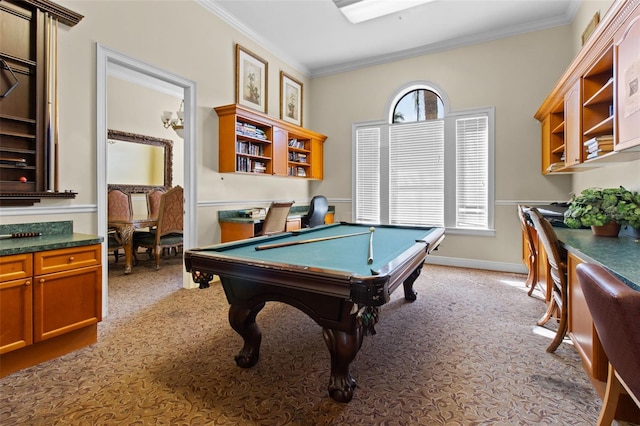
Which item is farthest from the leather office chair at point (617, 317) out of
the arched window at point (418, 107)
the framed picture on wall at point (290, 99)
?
the framed picture on wall at point (290, 99)

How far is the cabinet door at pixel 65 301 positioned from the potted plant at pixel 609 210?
12.1ft

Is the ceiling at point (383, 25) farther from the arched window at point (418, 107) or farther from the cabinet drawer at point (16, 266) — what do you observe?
the cabinet drawer at point (16, 266)

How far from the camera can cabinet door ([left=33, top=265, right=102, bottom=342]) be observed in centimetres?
201

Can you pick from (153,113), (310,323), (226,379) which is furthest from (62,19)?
(153,113)

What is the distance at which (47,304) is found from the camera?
204 cm

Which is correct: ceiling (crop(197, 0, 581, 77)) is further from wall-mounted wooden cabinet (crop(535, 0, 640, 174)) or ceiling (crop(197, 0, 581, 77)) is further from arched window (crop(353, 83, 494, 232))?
wall-mounted wooden cabinet (crop(535, 0, 640, 174))

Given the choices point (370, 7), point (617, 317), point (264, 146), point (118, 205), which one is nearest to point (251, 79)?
point (264, 146)

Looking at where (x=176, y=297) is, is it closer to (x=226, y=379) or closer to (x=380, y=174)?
(x=226, y=379)

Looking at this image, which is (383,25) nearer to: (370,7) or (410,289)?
(370,7)

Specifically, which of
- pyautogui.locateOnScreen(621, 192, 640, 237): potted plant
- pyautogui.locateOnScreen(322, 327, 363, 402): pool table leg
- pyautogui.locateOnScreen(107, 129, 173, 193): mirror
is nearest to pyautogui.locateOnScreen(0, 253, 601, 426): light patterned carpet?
pyautogui.locateOnScreen(322, 327, 363, 402): pool table leg

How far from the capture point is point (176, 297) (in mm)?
3434

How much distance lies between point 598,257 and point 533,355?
1.01 meters

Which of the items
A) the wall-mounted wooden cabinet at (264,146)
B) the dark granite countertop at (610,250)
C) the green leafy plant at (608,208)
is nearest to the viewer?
the dark granite countertop at (610,250)

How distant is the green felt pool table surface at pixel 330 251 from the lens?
1.70 meters
